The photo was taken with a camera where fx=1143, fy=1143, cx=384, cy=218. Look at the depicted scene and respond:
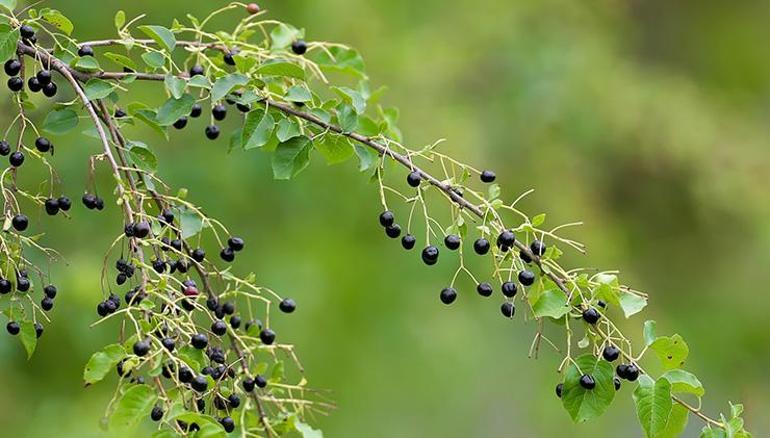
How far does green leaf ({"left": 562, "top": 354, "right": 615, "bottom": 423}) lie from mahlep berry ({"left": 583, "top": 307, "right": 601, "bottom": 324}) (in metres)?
0.06

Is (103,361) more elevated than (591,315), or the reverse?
(591,315)

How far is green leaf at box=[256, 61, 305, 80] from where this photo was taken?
2023 millimetres

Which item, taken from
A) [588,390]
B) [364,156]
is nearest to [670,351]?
[588,390]

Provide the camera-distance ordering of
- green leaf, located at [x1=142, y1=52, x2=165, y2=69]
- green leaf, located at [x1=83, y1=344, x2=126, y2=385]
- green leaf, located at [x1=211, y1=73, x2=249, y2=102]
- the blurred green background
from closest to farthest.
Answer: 1. green leaf, located at [x1=83, y1=344, x2=126, y2=385]
2. green leaf, located at [x1=211, y1=73, x2=249, y2=102]
3. green leaf, located at [x1=142, y1=52, x2=165, y2=69]
4. the blurred green background

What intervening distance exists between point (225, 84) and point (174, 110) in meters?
0.14

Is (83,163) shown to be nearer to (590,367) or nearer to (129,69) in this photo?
(129,69)

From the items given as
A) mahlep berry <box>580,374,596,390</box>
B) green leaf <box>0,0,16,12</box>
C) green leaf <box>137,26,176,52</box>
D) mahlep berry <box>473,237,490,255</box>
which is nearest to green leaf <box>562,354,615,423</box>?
mahlep berry <box>580,374,596,390</box>

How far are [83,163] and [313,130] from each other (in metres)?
2.81

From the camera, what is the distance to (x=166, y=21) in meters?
5.02

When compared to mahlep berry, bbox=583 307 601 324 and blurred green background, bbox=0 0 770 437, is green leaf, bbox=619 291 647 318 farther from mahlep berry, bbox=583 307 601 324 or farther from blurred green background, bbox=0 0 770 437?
blurred green background, bbox=0 0 770 437

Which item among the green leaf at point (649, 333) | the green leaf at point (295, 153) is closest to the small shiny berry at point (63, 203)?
the green leaf at point (295, 153)

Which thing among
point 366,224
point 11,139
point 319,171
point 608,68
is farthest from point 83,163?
point 608,68

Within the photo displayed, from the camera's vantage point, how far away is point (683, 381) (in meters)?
1.85

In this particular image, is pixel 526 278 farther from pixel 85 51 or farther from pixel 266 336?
pixel 85 51
